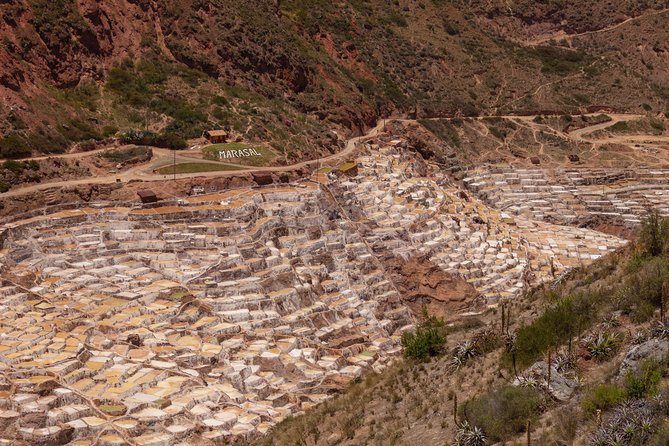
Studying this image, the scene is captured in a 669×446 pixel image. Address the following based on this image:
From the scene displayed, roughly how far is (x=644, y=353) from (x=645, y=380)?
1484 mm

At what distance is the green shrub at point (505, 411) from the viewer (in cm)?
2162

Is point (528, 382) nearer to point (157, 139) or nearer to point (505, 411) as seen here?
point (505, 411)

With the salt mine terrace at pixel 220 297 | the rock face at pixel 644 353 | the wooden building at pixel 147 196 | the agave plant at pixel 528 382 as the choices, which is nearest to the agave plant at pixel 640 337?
the rock face at pixel 644 353

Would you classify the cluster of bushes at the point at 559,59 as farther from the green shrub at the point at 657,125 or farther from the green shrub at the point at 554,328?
the green shrub at the point at 554,328

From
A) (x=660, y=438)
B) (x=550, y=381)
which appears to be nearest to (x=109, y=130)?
(x=550, y=381)

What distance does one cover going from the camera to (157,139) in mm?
66375

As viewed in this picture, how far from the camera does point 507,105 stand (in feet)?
347

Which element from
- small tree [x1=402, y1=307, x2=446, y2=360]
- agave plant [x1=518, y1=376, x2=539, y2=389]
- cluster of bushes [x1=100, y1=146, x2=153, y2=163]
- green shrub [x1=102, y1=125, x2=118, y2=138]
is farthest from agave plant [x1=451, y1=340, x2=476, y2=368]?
green shrub [x1=102, y1=125, x2=118, y2=138]

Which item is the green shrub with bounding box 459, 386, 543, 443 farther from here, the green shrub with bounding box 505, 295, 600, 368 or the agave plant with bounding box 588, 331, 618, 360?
the green shrub with bounding box 505, 295, 600, 368

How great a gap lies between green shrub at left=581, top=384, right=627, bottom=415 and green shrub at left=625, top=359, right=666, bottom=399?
0.22 m

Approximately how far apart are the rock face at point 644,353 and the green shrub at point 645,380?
28 centimetres

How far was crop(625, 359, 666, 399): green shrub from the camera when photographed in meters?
19.9

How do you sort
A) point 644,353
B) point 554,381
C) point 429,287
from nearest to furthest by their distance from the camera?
point 644,353
point 554,381
point 429,287

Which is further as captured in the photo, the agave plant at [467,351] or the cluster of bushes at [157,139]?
the cluster of bushes at [157,139]
